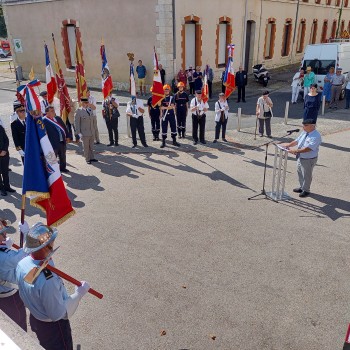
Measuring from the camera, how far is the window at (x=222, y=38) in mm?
21520

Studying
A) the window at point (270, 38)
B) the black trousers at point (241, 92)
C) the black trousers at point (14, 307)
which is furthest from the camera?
the window at point (270, 38)

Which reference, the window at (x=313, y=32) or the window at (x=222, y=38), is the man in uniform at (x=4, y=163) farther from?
the window at (x=313, y=32)

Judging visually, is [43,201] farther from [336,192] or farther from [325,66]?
[325,66]

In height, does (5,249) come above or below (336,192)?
above

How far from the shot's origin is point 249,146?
11.6 m

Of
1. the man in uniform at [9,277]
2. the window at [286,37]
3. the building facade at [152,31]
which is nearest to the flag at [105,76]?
the building facade at [152,31]

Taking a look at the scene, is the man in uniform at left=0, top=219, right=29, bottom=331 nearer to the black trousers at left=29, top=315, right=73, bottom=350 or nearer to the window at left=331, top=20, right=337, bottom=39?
the black trousers at left=29, top=315, right=73, bottom=350

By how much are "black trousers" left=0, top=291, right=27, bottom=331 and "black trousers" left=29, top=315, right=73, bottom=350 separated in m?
0.62

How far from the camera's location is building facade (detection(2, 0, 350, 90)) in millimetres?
19062

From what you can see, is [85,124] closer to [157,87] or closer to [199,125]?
[157,87]

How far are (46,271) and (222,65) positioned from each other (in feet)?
70.7

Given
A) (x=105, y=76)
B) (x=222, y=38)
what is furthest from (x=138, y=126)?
(x=222, y=38)

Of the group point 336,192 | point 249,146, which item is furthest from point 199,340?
point 249,146

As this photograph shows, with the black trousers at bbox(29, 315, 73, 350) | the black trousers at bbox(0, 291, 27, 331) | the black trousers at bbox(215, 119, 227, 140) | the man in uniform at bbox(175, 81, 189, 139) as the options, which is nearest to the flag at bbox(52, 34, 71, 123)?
the man in uniform at bbox(175, 81, 189, 139)
